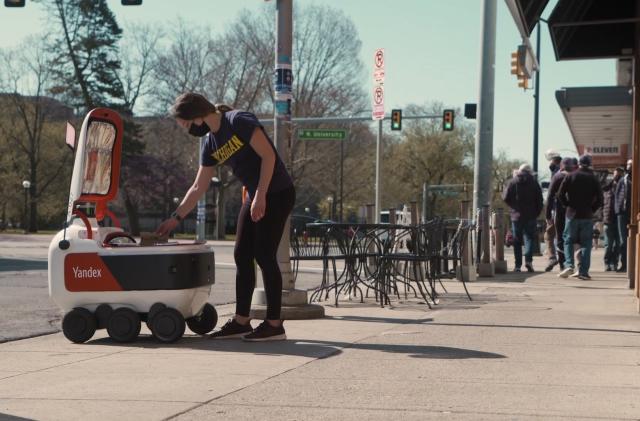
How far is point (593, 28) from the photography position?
13.6 meters

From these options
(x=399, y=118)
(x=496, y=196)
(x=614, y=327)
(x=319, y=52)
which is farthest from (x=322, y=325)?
(x=496, y=196)

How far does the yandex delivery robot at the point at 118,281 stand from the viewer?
6.68m

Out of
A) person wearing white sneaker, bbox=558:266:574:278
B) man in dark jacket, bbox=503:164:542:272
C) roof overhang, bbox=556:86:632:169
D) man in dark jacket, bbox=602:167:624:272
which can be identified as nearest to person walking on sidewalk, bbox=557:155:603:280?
person wearing white sneaker, bbox=558:266:574:278

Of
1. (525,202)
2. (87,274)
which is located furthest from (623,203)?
(87,274)

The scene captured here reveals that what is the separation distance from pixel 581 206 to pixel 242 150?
8.74 metres

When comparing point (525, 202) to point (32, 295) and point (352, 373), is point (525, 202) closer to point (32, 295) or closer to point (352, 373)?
point (32, 295)

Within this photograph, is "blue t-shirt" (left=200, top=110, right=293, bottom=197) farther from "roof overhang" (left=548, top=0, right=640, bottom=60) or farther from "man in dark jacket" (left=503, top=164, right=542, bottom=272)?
"man in dark jacket" (left=503, top=164, right=542, bottom=272)

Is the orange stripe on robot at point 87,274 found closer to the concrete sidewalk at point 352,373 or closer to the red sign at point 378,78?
the concrete sidewalk at point 352,373

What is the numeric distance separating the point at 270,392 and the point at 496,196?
79.0 meters

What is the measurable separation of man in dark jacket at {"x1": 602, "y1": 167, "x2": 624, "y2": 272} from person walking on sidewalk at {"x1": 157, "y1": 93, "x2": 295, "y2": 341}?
10866 millimetres

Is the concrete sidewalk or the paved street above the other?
the concrete sidewalk

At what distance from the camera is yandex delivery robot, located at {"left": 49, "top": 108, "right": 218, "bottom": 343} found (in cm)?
668

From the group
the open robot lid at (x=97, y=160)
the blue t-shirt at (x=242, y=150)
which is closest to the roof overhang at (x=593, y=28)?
the blue t-shirt at (x=242, y=150)

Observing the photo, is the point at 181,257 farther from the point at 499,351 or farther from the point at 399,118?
the point at 399,118
